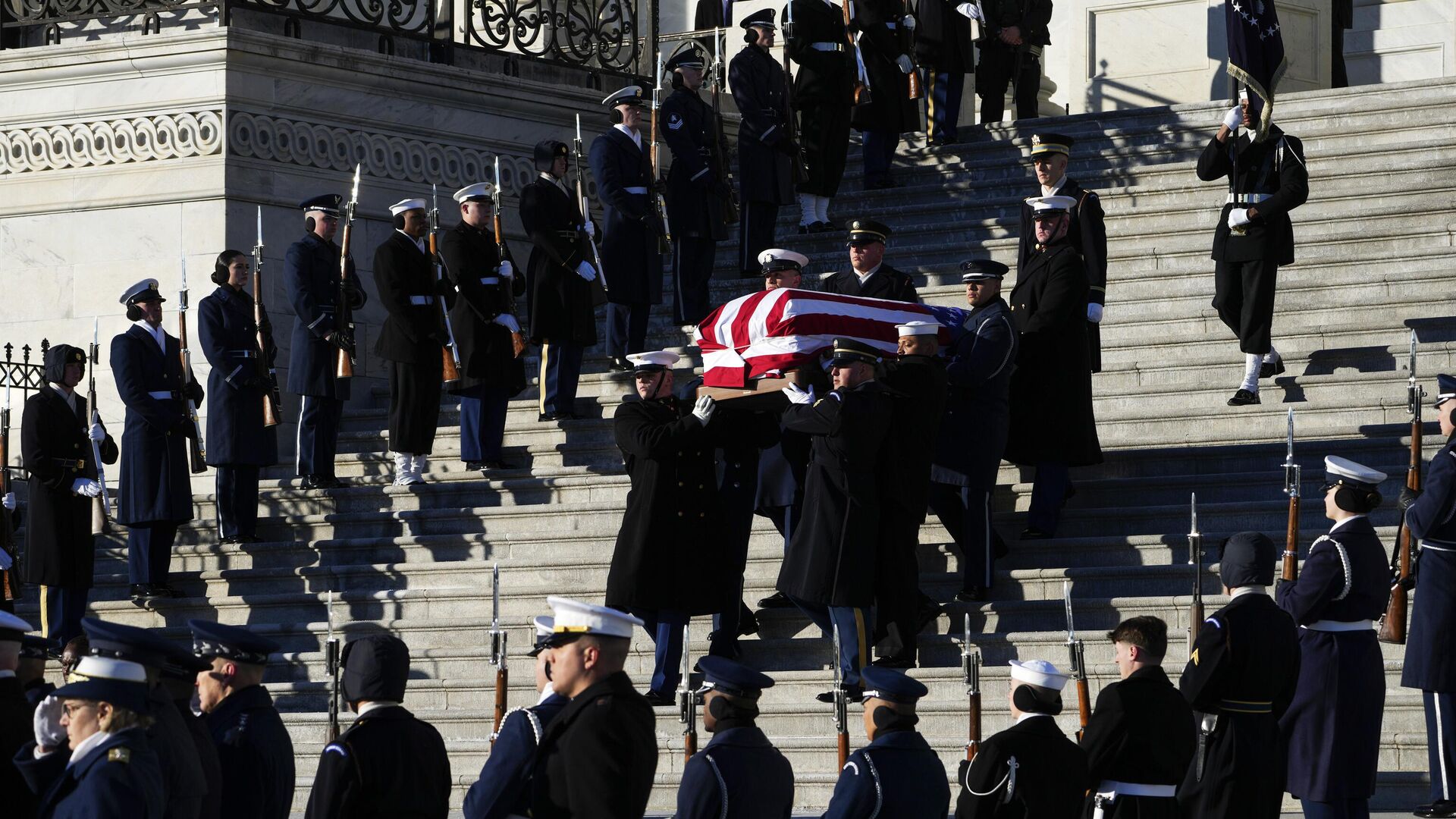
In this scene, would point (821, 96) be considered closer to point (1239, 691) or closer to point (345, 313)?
point (345, 313)

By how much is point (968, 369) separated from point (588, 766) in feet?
20.6

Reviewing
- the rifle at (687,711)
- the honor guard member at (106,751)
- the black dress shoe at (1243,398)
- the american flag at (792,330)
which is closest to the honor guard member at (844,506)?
the rifle at (687,711)

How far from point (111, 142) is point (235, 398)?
10.6 ft

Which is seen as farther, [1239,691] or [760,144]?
[760,144]

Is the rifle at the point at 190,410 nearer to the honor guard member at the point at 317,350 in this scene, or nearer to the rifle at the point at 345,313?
the honor guard member at the point at 317,350

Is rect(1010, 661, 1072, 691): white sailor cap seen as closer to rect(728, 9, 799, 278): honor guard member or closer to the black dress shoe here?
the black dress shoe

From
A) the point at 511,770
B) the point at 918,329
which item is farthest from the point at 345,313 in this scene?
the point at 511,770

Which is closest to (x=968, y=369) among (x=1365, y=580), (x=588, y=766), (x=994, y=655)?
(x=994, y=655)

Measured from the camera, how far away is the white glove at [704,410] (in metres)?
12.3

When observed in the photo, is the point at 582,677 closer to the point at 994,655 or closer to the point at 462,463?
the point at 994,655

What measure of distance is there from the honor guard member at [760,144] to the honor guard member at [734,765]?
30.7 ft

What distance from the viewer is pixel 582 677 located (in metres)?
7.59

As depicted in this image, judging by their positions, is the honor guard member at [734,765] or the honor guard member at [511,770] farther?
the honor guard member at [734,765]

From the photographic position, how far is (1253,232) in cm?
1504
